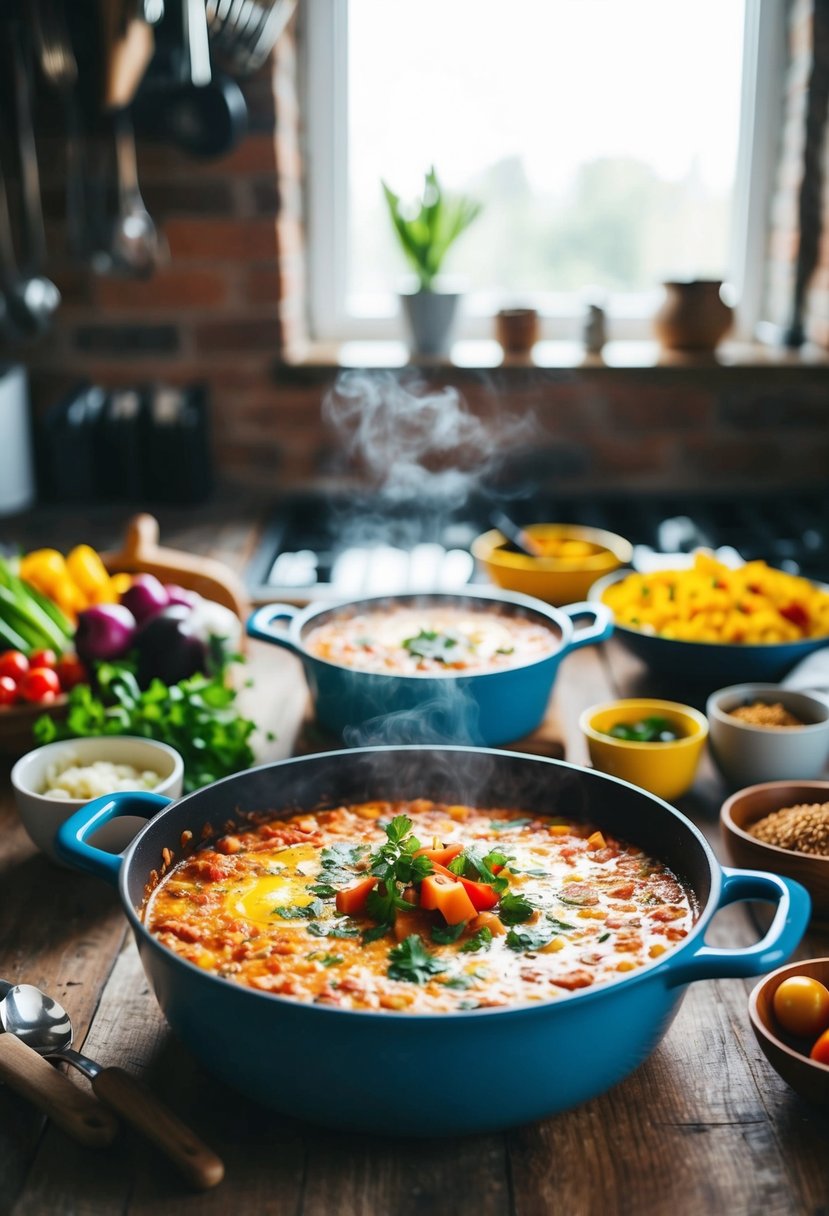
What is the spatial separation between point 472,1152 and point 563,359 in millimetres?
2555

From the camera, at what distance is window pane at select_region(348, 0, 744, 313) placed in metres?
3.29

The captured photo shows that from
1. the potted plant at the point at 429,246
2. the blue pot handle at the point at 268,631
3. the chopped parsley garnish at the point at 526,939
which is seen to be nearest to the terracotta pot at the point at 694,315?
the potted plant at the point at 429,246

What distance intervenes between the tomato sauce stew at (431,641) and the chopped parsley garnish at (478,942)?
1.71 feet

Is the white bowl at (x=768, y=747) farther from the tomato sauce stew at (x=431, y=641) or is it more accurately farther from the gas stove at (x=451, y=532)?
the gas stove at (x=451, y=532)

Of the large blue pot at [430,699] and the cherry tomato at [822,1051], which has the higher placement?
the large blue pot at [430,699]

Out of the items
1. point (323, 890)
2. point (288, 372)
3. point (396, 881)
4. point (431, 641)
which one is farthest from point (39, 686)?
point (288, 372)

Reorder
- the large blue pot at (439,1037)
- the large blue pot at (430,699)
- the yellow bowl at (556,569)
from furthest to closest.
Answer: the yellow bowl at (556,569) < the large blue pot at (430,699) < the large blue pot at (439,1037)

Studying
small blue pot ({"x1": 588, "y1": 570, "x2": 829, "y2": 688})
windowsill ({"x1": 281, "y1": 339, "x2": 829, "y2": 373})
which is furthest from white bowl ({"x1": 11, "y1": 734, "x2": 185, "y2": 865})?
windowsill ({"x1": 281, "y1": 339, "x2": 829, "y2": 373})

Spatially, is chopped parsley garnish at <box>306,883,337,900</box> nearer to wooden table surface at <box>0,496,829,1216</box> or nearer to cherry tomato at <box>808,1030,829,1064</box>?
wooden table surface at <box>0,496,829,1216</box>

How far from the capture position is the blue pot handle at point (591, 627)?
1.66 meters

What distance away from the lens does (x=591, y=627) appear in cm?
172

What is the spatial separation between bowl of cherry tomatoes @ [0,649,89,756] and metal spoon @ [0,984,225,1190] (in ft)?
1.87

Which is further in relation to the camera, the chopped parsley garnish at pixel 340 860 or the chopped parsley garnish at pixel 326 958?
the chopped parsley garnish at pixel 340 860

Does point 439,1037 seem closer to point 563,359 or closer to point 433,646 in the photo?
point 433,646
